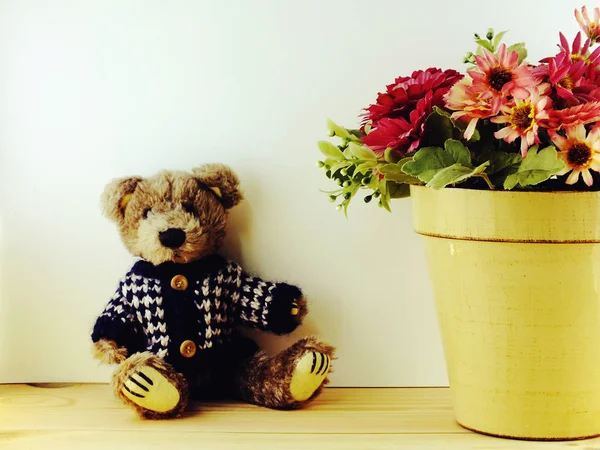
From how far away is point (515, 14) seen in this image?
1.08 m

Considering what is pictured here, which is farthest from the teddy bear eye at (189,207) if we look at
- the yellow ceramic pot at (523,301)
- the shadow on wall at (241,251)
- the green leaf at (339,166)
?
the yellow ceramic pot at (523,301)

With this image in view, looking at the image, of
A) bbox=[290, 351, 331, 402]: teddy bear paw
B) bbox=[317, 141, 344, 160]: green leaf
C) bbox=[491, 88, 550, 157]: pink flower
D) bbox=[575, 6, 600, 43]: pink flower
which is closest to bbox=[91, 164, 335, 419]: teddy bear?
bbox=[290, 351, 331, 402]: teddy bear paw

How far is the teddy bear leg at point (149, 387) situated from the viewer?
0.91 metres

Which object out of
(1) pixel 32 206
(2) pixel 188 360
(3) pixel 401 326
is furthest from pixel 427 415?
(1) pixel 32 206

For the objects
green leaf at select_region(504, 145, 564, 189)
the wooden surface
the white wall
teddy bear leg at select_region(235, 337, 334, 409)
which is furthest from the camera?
the white wall

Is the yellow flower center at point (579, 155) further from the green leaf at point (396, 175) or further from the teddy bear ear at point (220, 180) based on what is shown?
the teddy bear ear at point (220, 180)

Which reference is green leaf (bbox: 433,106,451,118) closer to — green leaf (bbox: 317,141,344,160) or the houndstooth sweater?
green leaf (bbox: 317,141,344,160)

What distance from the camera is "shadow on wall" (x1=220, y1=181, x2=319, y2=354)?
1096 millimetres

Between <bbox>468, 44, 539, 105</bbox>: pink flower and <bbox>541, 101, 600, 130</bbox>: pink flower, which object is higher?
<bbox>468, 44, 539, 105</bbox>: pink flower

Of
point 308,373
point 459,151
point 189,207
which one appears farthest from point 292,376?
point 459,151

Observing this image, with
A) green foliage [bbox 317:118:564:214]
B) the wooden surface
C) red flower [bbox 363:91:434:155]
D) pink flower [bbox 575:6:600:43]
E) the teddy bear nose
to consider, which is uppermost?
pink flower [bbox 575:6:600:43]

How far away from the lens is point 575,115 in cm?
76

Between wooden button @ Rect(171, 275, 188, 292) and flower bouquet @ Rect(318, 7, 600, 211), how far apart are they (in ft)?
0.93

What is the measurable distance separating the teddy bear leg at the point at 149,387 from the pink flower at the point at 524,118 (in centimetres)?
50
